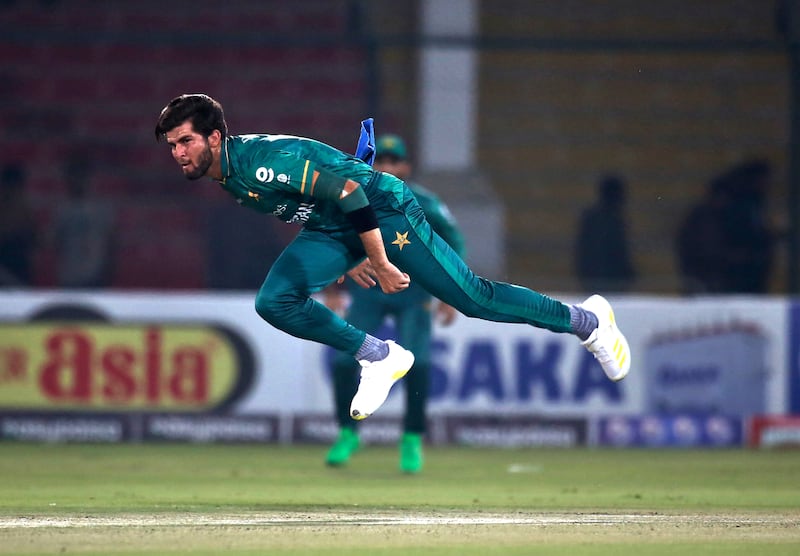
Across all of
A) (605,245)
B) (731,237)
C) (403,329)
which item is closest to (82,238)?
(403,329)

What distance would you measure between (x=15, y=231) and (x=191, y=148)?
6.30 metres

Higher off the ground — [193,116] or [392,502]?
[193,116]

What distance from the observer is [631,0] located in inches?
573

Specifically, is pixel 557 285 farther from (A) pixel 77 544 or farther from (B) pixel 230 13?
(A) pixel 77 544

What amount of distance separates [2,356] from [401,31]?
15.7 ft

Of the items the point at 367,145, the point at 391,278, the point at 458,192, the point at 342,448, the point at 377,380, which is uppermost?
the point at 458,192

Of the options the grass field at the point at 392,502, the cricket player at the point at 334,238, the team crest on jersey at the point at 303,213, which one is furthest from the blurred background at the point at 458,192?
the team crest on jersey at the point at 303,213

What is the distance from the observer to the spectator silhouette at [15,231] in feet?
41.0

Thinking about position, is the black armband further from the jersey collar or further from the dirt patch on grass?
the dirt patch on grass

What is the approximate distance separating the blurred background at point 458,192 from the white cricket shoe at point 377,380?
4481 millimetres

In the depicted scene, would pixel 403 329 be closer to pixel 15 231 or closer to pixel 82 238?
pixel 82 238

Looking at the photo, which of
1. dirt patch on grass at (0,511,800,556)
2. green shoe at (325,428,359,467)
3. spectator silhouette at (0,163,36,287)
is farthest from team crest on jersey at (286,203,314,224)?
spectator silhouette at (0,163,36,287)

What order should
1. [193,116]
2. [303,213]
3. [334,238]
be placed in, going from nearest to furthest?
[193,116]
[303,213]
[334,238]

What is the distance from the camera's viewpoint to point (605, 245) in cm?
1302
